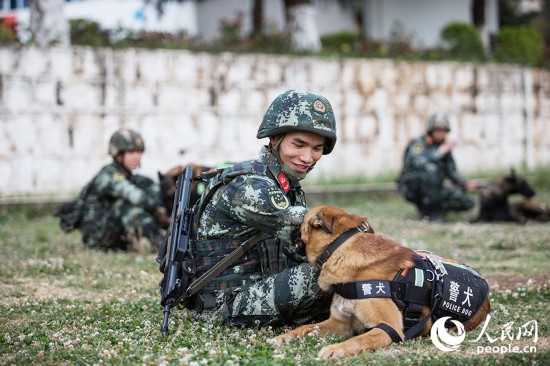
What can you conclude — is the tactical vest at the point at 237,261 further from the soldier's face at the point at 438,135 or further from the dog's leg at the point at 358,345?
the soldier's face at the point at 438,135

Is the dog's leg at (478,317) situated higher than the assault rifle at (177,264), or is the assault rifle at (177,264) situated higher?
the assault rifle at (177,264)

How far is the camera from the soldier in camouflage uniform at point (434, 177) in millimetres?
13484

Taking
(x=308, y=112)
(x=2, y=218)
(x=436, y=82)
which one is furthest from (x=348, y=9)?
(x=308, y=112)

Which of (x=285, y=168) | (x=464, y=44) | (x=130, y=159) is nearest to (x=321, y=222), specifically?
(x=285, y=168)

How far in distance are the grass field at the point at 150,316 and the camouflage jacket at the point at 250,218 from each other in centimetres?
45

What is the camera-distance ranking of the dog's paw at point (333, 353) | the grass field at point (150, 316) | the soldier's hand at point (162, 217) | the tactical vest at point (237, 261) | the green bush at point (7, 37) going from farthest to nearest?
the green bush at point (7, 37) < the soldier's hand at point (162, 217) < the tactical vest at point (237, 261) < the grass field at point (150, 316) < the dog's paw at point (333, 353)

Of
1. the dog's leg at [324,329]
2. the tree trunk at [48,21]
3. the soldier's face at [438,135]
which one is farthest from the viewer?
the tree trunk at [48,21]

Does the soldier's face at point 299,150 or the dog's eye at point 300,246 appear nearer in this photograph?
Result: the dog's eye at point 300,246

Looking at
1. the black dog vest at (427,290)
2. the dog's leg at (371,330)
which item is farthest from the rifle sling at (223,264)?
the dog's leg at (371,330)

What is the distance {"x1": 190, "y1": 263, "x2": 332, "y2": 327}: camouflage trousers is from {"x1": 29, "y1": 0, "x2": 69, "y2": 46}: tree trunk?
37.8 feet

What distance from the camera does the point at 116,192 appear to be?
962 centimetres

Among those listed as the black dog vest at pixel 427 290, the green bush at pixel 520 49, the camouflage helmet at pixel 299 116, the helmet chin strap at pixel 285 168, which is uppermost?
the green bush at pixel 520 49

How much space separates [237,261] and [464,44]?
17.6 m

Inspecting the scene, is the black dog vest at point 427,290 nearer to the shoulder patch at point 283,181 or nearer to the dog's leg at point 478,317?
the dog's leg at point 478,317
